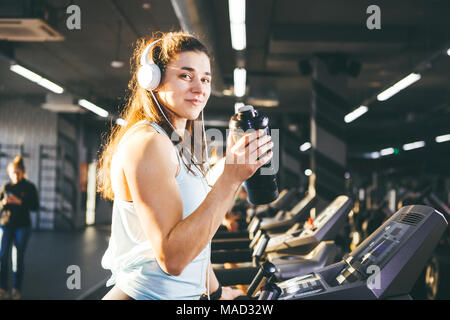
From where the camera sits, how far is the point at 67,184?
11516mm

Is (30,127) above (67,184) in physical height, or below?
above

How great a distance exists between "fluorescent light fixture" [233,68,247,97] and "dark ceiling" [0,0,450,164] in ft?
0.98

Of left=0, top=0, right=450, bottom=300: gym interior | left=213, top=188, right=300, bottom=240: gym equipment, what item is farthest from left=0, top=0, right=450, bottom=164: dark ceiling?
left=213, top=188, right=300, bottom=240: gym equipment

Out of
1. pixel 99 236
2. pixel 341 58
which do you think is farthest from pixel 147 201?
pixel 99 236

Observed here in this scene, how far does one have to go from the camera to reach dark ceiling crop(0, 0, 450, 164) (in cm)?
555

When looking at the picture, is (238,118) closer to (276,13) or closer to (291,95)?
(276,13)

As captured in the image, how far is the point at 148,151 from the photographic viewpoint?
2.88 ft

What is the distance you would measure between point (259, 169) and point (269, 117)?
20.3ft

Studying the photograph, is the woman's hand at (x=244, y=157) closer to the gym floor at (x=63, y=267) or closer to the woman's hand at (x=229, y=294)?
the woman's hand at (x=229, y=294)

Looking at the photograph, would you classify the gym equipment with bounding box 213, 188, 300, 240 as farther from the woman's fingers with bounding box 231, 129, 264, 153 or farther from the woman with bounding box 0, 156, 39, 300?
the woman's fingers with bounding box 231, 129, 264, 153

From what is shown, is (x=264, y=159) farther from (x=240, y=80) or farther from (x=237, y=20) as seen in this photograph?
(x=240, y=80)

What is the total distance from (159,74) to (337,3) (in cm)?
529

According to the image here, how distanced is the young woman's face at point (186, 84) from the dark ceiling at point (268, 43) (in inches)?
120

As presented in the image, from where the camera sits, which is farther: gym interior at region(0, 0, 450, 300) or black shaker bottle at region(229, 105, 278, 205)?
gym interior at region(0, 0, 450, 300)
